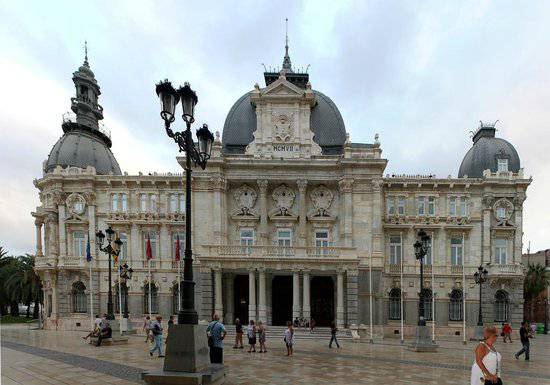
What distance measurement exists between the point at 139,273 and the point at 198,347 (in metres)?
33.4

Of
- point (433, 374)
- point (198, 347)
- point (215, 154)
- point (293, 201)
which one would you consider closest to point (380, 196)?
point (293, 201)

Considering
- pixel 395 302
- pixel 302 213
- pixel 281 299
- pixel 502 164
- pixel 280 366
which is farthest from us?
pixel 502 164

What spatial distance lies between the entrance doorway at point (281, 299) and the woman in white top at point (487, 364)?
113 ft

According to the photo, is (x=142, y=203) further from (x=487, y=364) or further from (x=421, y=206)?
(x=487, y=364)

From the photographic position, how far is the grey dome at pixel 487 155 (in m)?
43.6

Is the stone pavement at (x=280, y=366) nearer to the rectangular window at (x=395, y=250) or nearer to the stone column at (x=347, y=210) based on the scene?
the stone column at (x=347, y=210)

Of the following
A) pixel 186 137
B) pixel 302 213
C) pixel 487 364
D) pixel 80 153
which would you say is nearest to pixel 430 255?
pixel 302 213

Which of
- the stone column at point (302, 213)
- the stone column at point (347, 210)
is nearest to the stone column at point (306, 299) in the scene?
the stone column at point (302, 213)

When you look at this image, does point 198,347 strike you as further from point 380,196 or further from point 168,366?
point 380,196

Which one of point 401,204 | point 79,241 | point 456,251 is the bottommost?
point 456,251

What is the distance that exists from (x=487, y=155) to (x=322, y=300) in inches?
949

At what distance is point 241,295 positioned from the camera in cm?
4150

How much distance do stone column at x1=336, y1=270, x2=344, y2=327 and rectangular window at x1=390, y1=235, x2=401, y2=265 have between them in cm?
821

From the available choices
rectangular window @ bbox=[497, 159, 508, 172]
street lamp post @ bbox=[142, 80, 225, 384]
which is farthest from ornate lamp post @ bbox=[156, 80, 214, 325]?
rectangular window @ bbox=[497, 159, 508, 172]
